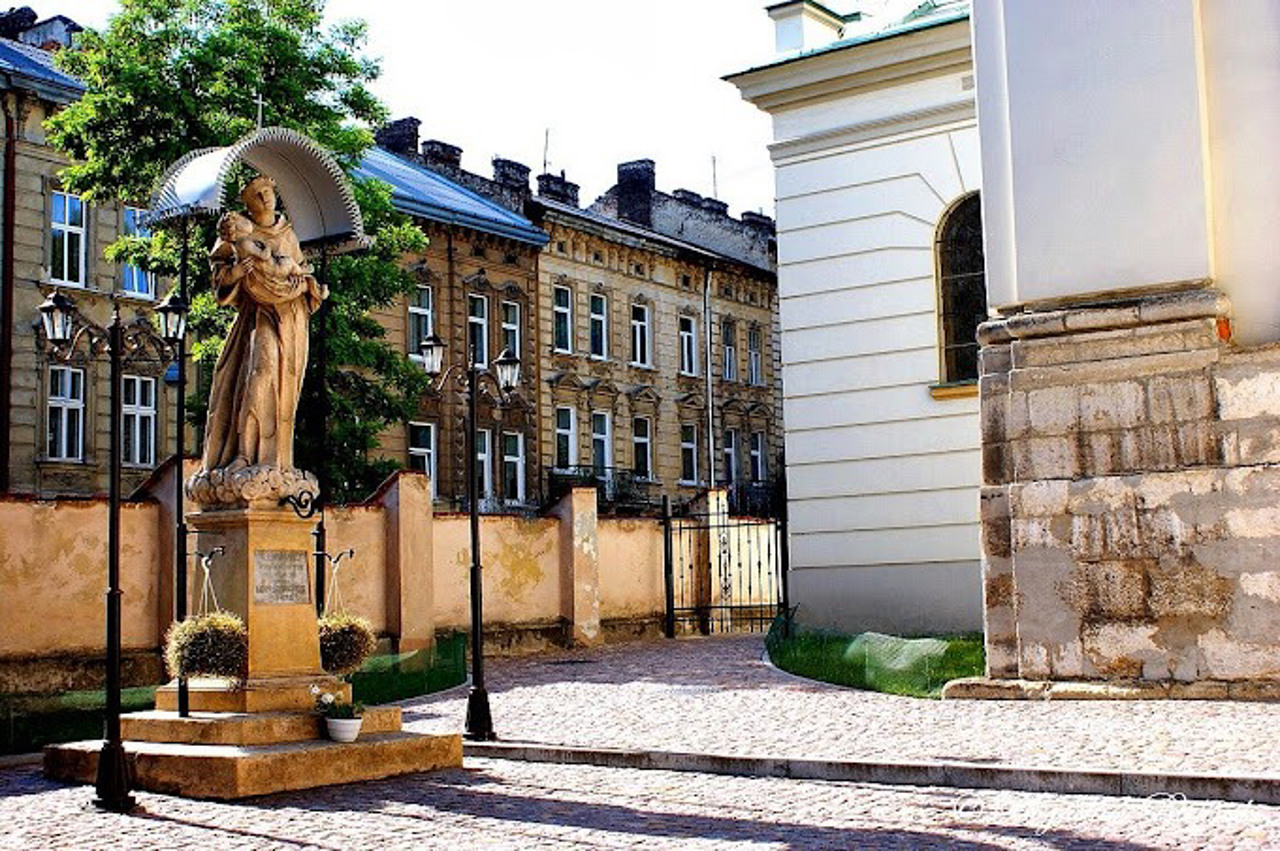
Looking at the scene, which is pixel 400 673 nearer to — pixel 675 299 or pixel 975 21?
pixel 975 21

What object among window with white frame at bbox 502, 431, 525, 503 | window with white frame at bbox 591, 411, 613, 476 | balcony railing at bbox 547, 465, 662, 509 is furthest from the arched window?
window with white frame at bbox 591, 411, 613, 476

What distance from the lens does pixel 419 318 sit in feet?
120

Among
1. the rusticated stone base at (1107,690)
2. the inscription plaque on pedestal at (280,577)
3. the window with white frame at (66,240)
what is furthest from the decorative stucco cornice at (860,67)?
the window with white frame at (66,240)

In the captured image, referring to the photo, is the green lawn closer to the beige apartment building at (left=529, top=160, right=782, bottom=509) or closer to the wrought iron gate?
the wrought iron gate

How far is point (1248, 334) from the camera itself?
42.0 ft

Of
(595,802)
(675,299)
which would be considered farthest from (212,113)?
(675,299)

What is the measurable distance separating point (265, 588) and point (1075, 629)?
21.1ft

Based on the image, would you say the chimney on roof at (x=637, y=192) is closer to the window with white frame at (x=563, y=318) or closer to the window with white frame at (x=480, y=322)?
the window with white frame at (x=563, y=318)

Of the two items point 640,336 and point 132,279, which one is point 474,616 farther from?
point 640,336

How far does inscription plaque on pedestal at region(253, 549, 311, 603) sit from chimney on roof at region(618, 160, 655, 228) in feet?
122

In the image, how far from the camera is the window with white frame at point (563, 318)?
40094 millimetres

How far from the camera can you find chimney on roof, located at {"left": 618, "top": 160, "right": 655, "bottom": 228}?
156 ft

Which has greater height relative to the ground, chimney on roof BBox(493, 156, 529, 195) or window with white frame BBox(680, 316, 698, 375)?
chimney on roof BBox(493, 156, 529, 195)

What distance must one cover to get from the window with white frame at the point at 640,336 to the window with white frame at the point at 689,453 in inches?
92.5
